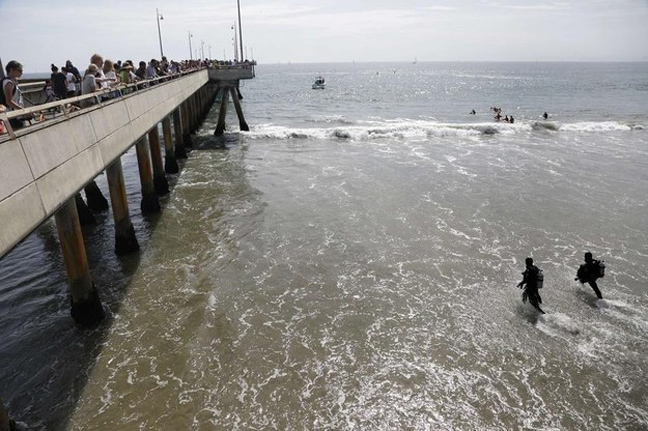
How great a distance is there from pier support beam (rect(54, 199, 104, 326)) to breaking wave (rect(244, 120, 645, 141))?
2456 centimetres

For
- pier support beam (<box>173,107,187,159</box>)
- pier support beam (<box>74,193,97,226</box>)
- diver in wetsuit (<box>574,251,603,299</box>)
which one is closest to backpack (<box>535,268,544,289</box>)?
diver in wetsuit (<box>574,251,603,299</box>)

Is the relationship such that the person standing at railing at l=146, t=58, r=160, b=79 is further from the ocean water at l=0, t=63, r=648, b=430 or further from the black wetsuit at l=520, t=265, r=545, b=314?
the black wetsuit at l=520, t=265, r=545, b=314

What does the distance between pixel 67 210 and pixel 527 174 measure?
67.2 feet

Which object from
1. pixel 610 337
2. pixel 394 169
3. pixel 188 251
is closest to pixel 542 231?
pixel 610 337

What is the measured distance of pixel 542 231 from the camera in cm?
1407

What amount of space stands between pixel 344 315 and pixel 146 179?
30.6 feet

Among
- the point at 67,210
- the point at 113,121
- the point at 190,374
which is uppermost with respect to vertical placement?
the point at 113,121

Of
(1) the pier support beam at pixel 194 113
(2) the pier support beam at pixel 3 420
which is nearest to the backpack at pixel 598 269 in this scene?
(2) the pier support beam at pixel 3 420

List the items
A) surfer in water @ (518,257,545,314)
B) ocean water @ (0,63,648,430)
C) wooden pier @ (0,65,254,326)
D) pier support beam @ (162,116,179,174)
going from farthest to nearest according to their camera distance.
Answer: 1. pier support beam @ (162,116,179,174)
2. surfer in water @ (518,257,545,314)
3. ocean water @ (0,63,648,430)
4. wooden pier @ (0,65,254,326)

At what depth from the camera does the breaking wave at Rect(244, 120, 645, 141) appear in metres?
33.1

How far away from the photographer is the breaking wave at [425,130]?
33094 mm

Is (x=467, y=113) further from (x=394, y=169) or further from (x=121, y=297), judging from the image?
(x=121, y=297)

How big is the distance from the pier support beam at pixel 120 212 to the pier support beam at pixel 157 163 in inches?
199

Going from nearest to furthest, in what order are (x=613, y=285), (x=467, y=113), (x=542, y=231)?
1. (x=613, y=285)
2. (x=542, y=231)
3. (x=467, y=113)
